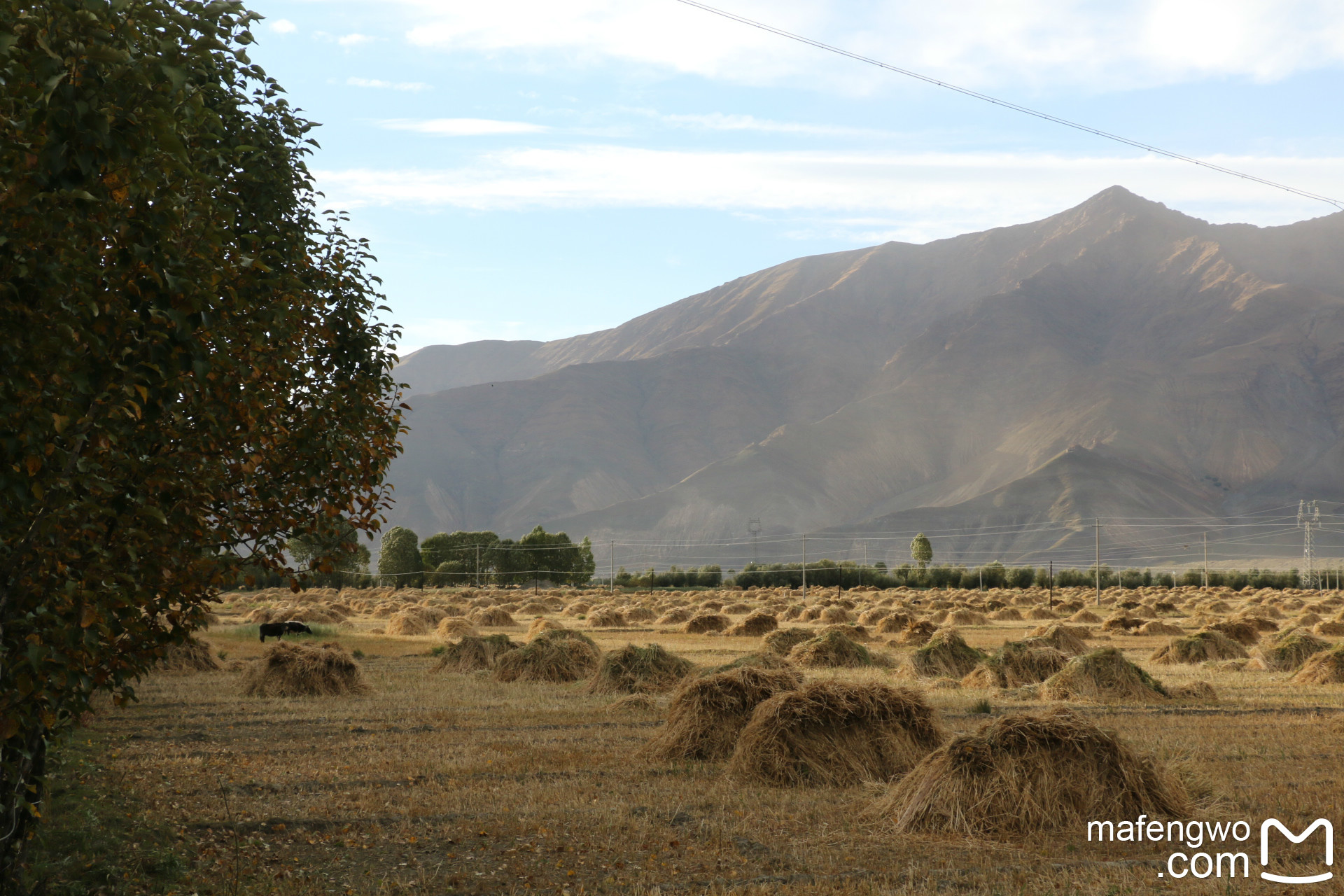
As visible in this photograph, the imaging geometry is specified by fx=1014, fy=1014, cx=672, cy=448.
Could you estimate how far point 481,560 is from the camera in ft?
373

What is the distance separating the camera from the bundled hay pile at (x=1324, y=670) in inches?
774

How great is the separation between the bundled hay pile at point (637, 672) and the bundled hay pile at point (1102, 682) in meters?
6.89

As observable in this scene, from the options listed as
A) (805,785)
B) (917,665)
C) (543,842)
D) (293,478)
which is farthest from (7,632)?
(917,665)

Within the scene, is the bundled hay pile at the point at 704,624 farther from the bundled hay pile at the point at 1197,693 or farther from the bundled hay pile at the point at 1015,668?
the bundled hay pile at the point at 1197,693

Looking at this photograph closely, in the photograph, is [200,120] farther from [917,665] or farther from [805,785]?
[917,665]

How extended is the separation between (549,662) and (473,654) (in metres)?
2.93

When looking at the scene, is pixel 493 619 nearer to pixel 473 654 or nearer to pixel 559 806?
pixel 473 654

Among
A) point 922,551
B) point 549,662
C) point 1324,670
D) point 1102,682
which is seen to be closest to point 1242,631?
point 1324,670

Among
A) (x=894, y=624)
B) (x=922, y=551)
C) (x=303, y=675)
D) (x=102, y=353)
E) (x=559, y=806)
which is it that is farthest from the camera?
(x=922, y=551)

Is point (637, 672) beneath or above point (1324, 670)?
above

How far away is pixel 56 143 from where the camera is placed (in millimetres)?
4457

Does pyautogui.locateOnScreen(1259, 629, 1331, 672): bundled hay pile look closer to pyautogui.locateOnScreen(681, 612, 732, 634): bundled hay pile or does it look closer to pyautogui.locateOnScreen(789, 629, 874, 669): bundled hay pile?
pyautogui.locateOnScreen(789, 629, 874, 669): bundled hay pile

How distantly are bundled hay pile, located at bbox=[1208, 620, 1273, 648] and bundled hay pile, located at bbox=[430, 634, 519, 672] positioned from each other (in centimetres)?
2110

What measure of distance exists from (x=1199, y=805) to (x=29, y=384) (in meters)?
10.1
